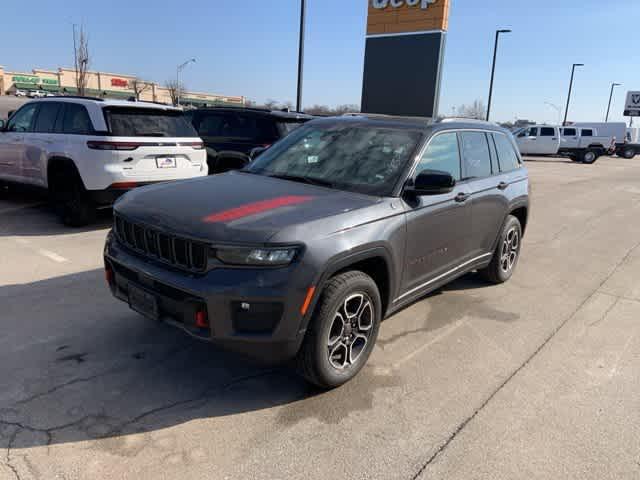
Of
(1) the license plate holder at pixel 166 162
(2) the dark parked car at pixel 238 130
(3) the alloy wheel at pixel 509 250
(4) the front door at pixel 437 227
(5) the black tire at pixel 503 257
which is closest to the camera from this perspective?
(4) the front door at pixel 437 227

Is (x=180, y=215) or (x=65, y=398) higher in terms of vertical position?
(x=180, y=215)

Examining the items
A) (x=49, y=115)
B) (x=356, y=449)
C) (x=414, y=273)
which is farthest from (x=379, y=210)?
(x=49, y=115)

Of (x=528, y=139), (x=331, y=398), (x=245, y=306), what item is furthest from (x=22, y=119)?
(x=528, y=139)

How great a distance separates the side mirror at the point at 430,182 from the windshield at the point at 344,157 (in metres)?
0.17

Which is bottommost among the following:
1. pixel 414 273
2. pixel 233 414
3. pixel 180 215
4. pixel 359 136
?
pixel 233 414

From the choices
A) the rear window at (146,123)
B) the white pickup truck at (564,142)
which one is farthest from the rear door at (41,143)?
the white pickup truck at (564,142)

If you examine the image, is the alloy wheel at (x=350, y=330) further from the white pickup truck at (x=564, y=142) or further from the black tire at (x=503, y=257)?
the white pickup truck at (x=564, y=142)

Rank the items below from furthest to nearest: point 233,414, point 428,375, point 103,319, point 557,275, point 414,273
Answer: point 557,275
point 103,319
point 414,273
point 428,375
point 233,414

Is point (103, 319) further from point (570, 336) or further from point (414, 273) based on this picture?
point (570, 336)

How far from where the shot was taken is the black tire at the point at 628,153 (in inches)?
1563

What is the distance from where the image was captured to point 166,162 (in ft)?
23.5

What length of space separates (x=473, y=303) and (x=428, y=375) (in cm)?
172

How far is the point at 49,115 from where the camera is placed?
24.3 feet

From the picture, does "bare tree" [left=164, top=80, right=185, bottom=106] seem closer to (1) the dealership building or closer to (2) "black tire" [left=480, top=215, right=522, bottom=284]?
(1) the dealership building
